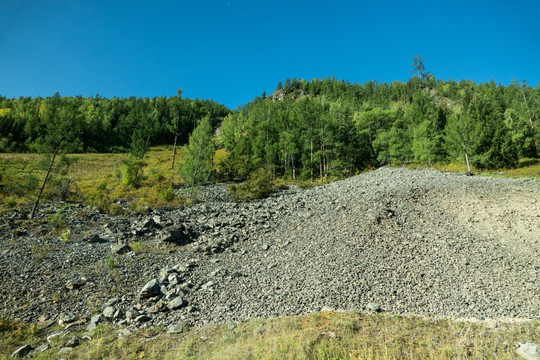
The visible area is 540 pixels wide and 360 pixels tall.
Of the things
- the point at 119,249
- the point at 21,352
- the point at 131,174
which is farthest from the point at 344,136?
the point at 21,352

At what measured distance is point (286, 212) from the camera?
22047 mm

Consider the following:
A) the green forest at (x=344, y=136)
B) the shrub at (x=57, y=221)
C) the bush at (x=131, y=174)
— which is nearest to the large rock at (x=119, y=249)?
the shrub at (x=57, y=221)

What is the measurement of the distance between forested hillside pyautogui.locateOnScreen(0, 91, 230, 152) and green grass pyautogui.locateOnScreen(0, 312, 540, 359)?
65.4 ft

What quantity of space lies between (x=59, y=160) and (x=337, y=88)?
126 meters

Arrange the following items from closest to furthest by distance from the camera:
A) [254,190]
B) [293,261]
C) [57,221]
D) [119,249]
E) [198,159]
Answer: [293,261] < [119,249] < [57,221] < [254,190] < [198,159]

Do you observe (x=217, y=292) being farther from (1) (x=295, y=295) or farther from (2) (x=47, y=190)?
(2) (x=47, y=190)

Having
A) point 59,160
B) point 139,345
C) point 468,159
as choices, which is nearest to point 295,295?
point 139,345

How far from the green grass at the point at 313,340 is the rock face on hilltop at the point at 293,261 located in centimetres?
84

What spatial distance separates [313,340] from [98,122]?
118 m

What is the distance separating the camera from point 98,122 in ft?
332

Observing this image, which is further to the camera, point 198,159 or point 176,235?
point 198,159

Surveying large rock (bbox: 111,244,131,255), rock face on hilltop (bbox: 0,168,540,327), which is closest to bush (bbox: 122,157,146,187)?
rock face on hilltop (bbox: 0,168,540,327)

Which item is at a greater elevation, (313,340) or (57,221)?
(57,221)

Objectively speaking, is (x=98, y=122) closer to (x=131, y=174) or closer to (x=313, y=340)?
(x=131, y=174)
